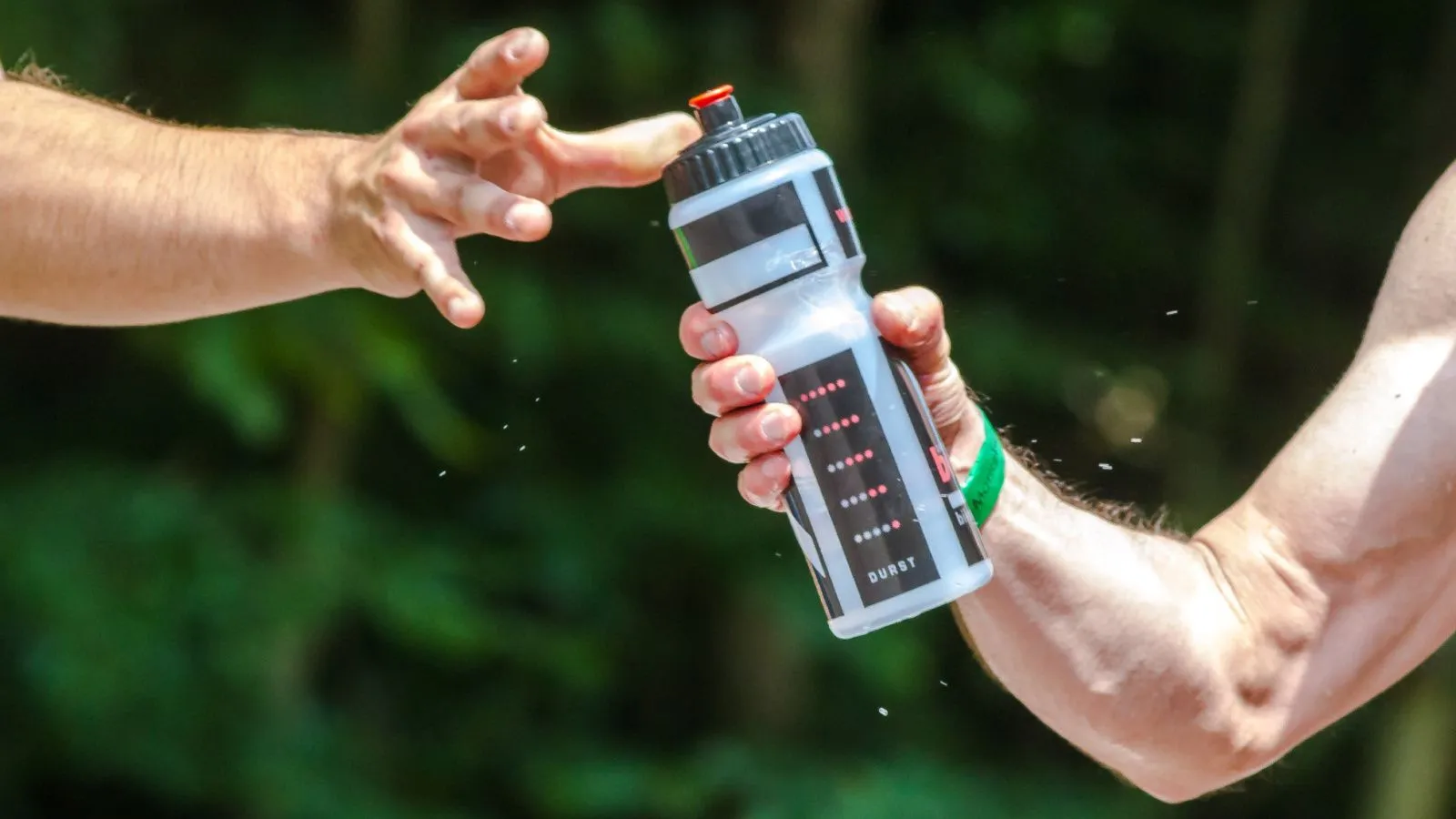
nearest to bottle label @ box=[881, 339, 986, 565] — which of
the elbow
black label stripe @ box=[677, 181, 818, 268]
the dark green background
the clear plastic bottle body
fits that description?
the clear plastic bottle body

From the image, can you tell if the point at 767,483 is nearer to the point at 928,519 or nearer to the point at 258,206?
the point at 928,519

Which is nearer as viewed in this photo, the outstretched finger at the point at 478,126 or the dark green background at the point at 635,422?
the outstretched finger at the point at 478,126

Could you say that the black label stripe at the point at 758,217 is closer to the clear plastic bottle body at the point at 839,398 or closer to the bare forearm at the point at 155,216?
the clear plastic bottle body at the point at 839,398

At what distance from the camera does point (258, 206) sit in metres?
1.16

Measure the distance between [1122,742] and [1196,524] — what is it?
1905mm

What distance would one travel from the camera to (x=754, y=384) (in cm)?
93

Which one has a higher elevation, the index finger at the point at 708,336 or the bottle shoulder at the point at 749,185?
the bottle shoulder at the point at 749,185

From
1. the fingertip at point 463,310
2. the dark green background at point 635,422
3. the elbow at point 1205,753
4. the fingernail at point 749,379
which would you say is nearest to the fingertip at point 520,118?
the fingertip at point 463,310

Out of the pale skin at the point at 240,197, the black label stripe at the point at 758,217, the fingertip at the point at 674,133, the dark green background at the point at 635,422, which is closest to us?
the black label stripe at the point at 758,217

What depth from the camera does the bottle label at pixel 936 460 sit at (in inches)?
37.5

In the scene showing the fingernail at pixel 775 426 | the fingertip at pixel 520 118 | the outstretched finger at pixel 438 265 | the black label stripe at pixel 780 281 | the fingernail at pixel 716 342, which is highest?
the fingertip at pixel 520 118

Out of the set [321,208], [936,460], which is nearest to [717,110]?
[936,460]

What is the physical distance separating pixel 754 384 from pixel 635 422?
6.49ft

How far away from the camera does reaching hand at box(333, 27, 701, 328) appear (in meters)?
1.01
